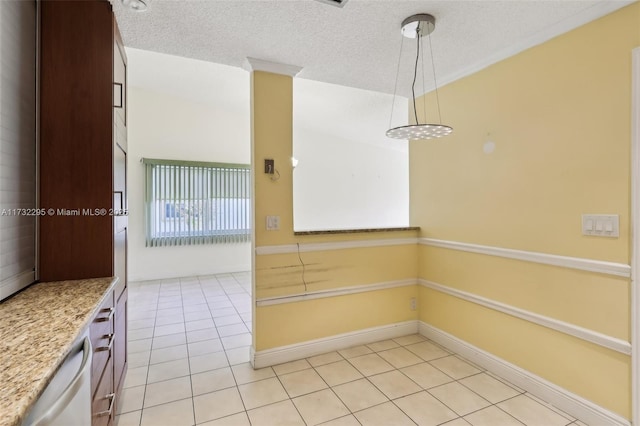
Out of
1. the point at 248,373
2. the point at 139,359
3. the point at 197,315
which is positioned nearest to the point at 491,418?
the point at 248,373

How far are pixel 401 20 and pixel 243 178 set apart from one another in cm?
473

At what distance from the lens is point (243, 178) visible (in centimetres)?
616

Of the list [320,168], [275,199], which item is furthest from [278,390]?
[320,168]

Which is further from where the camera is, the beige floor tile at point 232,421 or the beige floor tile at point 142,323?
the beige floor tile at point 142,323

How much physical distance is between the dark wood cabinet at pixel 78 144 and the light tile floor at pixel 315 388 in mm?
626

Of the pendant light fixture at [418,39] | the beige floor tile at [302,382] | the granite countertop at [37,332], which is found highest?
the pendant light fixture at [418,39]

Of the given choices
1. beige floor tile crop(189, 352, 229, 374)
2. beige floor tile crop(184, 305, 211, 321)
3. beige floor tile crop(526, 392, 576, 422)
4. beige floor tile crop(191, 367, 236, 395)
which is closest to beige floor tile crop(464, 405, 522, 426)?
beige floor tile crop(526, 392, 576, 422)

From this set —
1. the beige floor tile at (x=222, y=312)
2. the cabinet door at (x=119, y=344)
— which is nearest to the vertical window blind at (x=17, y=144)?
the cabinet door at (x=119, y=344)

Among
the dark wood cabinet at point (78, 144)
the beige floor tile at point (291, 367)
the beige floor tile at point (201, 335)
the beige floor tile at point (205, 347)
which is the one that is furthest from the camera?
the beige floor tile at point (201, 335)

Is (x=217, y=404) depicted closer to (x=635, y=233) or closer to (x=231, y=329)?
(x=231, y=329)

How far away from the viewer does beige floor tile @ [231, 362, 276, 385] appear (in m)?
2.29

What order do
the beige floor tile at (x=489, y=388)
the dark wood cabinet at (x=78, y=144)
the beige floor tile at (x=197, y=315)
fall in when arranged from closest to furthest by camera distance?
the dark wood cabinet at (x=78, y=144)
the beige floor tile at (x=489, y=388)
the beige floor tile at (x=197, y=315)

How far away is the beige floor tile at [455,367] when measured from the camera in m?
2.33

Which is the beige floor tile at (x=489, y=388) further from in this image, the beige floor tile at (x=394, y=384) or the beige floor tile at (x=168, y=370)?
the beige floor tile at (x=168, y=370)
